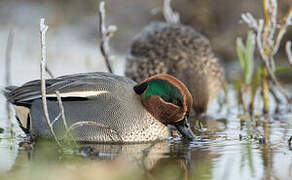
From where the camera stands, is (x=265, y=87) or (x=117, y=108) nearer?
(x=117, y=108)

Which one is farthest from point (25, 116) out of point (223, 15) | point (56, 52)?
point (223, 15)

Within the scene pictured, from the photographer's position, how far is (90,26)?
1399 centimetres

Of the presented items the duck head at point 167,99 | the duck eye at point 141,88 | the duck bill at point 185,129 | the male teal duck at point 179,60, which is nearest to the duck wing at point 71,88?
the duck eye at point 141,88

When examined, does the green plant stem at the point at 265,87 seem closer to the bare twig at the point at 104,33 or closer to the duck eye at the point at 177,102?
the bare twig at the point at 104,33

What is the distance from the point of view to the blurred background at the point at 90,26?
434 inches

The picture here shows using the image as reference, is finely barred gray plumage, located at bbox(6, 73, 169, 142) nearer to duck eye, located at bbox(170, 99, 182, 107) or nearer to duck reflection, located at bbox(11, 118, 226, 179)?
duck reflection, located at bbox(11, 118, 226, 179)

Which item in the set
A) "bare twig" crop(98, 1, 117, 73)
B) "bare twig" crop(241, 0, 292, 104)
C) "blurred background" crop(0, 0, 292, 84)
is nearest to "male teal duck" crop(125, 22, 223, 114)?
"bare twig" crop(241, 0, 292, 104)

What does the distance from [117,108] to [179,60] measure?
9.31 feet

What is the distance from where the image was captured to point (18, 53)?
1162 cm

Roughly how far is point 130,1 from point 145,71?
Answer: 6.95m

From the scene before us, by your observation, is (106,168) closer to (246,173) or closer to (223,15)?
(246,173)

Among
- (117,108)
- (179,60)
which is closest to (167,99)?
(117,108)

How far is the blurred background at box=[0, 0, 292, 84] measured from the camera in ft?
36.1

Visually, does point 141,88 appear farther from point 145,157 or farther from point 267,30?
point 267,30
